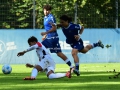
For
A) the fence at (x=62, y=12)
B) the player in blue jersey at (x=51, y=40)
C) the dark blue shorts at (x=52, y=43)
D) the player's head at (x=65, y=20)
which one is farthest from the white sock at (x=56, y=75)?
the fence at (x=62, y=12)

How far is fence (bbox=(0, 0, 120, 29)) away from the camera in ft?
81.5

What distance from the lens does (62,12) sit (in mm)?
25156

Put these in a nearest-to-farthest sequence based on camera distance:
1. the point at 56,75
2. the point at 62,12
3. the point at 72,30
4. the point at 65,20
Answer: the point at 56,75
the point at 65,20
the point at 72,30
the point at 62,12

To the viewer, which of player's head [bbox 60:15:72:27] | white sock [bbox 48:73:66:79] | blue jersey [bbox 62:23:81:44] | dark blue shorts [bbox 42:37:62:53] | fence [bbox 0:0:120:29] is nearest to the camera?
white sock [bbox 48:73:66:79]

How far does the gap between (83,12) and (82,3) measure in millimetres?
465

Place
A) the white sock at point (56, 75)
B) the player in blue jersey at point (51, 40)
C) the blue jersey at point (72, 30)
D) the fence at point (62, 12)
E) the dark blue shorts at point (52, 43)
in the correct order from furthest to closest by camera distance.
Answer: the fence at point (62, 12)
the dark blue shorts at point (52, 43)
the player in blue jersey at point (51, 40)
the blue jersey at point (72, 30)
the white sock at point (56, 75)

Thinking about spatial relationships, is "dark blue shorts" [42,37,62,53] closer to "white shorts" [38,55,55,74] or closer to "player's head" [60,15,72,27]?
"player's head" [60,15,72,27]

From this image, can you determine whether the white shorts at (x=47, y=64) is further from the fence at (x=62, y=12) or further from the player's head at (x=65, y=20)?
the fence at (x=62, y=12)

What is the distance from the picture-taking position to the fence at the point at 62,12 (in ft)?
81.5

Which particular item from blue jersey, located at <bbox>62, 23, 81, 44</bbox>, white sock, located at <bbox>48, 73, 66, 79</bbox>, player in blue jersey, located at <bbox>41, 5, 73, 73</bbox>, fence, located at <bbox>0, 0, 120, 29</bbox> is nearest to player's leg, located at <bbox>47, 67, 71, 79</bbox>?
white sock, located at <bbox>48, 73, 66, 79</bbox>

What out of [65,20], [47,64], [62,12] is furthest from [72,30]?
[62,12]

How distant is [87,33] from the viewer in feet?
82.2

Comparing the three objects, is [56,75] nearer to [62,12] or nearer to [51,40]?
[51,40]

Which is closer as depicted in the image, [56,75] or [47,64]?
[56,75]
